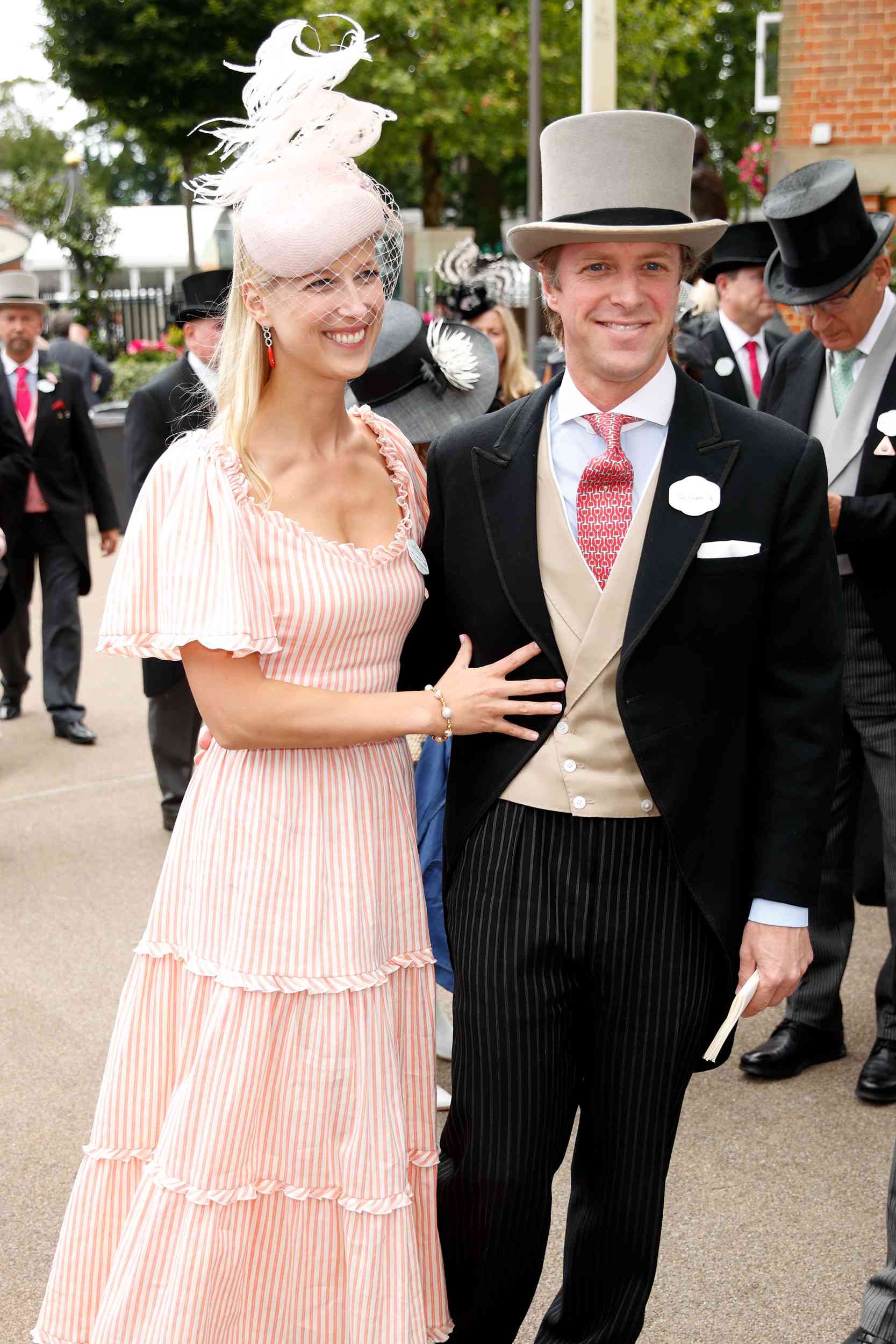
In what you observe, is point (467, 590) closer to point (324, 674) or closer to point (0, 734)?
point (324, 674)

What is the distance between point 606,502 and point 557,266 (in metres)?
0.41

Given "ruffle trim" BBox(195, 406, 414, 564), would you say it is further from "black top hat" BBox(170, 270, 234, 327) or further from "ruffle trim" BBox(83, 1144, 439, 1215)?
"black top hat" BBox(170, 270, 234, 327)

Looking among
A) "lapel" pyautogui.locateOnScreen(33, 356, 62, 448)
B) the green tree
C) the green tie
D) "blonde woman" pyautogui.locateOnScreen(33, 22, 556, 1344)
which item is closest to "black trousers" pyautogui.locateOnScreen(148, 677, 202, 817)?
"lapel" pyautogui.locateOnScreen(33, 356, 62, 448)

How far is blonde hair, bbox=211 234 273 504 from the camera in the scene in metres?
2.56

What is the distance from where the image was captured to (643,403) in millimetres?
2502

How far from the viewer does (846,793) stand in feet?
14.4

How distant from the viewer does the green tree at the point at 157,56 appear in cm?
1691

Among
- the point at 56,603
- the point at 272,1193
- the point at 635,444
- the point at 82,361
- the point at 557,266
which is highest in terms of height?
the point at 557,266

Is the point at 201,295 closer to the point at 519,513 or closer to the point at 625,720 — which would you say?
the point at 519,513

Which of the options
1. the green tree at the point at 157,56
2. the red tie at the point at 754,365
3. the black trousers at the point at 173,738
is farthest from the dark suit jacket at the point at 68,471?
the green tree at the point at 157,56

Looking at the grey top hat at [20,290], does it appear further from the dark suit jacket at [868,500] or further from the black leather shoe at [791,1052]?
the black leather shoe at [791,1052]

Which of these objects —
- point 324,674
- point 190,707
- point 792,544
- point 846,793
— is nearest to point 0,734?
point 190,707

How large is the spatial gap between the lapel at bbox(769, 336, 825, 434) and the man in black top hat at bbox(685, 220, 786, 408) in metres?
1.31

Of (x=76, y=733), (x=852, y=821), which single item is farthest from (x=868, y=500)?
(x=76, y=733)
